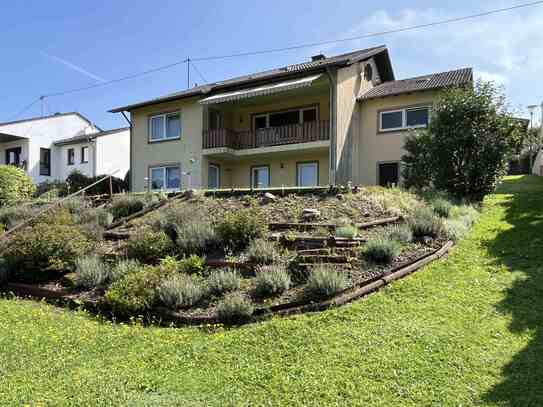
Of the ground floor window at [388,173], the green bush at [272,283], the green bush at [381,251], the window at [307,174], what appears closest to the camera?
the green bush at [272,283]

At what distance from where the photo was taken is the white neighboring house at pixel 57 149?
122 feet

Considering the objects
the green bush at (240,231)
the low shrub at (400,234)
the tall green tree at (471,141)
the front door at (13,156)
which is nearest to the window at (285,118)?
the tall green tree at (471,141)

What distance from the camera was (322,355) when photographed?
558cm

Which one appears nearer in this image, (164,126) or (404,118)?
(404,118)

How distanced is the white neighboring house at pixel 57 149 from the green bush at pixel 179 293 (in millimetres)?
31569

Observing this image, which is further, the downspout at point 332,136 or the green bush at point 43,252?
the downspout at point 332,136

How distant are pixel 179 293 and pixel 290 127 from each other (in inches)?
616

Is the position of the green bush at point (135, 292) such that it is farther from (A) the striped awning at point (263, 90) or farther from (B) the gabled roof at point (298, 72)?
(B) the gabled roof at point (298, 72)

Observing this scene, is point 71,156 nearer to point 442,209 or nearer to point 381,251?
point 442,209

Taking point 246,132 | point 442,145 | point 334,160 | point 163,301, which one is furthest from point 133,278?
point 246,132

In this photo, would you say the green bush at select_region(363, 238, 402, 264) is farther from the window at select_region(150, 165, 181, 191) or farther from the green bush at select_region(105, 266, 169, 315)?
the window at select_region(150, 165, 181, 191)

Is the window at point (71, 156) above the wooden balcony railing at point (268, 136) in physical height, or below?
above

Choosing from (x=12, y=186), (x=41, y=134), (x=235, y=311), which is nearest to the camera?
(x=235, y=311)

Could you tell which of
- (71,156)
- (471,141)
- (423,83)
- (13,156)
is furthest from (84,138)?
(471,141)
